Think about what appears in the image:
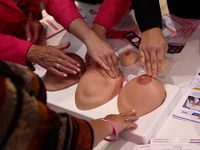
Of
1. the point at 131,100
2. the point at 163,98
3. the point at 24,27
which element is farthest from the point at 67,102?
the point at 24,27

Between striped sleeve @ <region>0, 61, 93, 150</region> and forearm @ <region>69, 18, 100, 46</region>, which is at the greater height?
striped sleeve @ <region>0, 61, 93, 150</region>

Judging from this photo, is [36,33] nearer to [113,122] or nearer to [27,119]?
[113,122]

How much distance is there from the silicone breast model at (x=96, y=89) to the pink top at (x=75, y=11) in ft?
1.23

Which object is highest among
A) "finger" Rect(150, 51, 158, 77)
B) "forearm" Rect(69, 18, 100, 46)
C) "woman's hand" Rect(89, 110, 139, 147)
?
"forearm" Rect(69, 18, 100, 46)

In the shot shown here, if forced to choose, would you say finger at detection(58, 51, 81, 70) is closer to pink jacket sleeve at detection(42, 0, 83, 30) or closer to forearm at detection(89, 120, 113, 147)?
pink jacket sleeve at detection(42, 0, 83, 30)

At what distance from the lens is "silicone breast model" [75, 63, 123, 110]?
1.04 meters

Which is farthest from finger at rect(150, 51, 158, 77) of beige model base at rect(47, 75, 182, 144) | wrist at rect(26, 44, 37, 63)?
wrist at rect(26, 44, 37, 63)

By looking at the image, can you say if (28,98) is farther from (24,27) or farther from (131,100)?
(24,27)

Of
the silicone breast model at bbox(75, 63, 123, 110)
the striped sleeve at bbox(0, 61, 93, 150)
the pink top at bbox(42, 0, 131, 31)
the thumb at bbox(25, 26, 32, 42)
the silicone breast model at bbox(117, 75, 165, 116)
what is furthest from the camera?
the thumb at bbox(25, 26, 32, 42)

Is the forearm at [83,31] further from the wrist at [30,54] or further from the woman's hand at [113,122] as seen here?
the woman's hand at [113,122]

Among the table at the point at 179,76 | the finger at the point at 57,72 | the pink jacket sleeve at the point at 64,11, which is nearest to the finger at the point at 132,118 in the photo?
the table at the point at 179,76

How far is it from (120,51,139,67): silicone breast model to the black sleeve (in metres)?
0.17

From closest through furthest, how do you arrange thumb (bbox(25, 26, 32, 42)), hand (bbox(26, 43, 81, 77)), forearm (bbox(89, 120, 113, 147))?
1. forearm (bbox(89, 120, 113, 147))
2. hand (bbox(26, 43, 81, 77))
3. thumb (bbox(25, 26, 32, 42))

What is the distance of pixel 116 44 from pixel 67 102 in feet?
1.78
